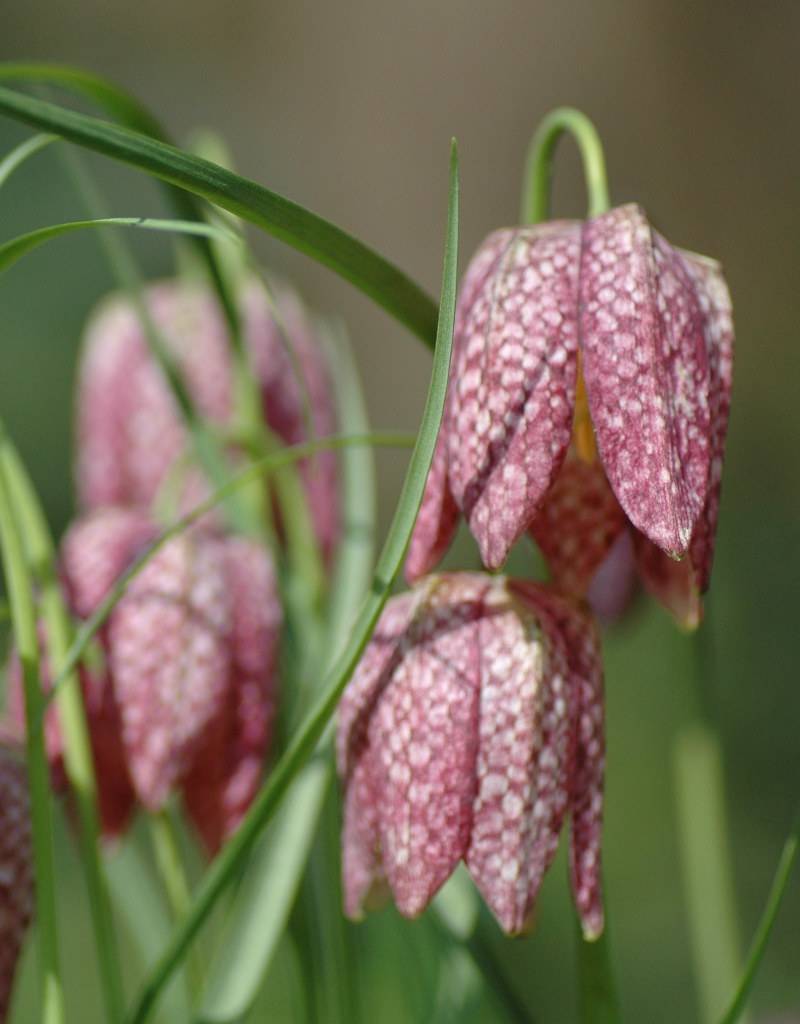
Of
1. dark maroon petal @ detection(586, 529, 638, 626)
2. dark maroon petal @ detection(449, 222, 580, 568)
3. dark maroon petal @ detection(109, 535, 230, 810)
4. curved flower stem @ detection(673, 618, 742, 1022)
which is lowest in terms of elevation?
curved flower stem @ detection(673, 618, 742, 1022)

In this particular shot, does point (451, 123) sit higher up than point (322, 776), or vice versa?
point (451, 123)

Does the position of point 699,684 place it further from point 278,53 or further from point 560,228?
point 278,53

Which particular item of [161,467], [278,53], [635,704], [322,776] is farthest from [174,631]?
[278,53]

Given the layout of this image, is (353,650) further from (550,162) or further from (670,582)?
(550,162)

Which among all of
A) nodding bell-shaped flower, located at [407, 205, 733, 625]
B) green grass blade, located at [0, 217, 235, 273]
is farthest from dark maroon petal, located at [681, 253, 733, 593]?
green grass blade, located at [0, 217, 235, 273]

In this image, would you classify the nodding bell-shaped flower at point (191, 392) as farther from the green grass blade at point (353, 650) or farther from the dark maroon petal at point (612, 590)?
the green grass blade at point (353, 650)

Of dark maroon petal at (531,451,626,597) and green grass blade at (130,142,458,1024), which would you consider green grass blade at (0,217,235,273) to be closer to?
green grass blade at (130,142,458,1024)
